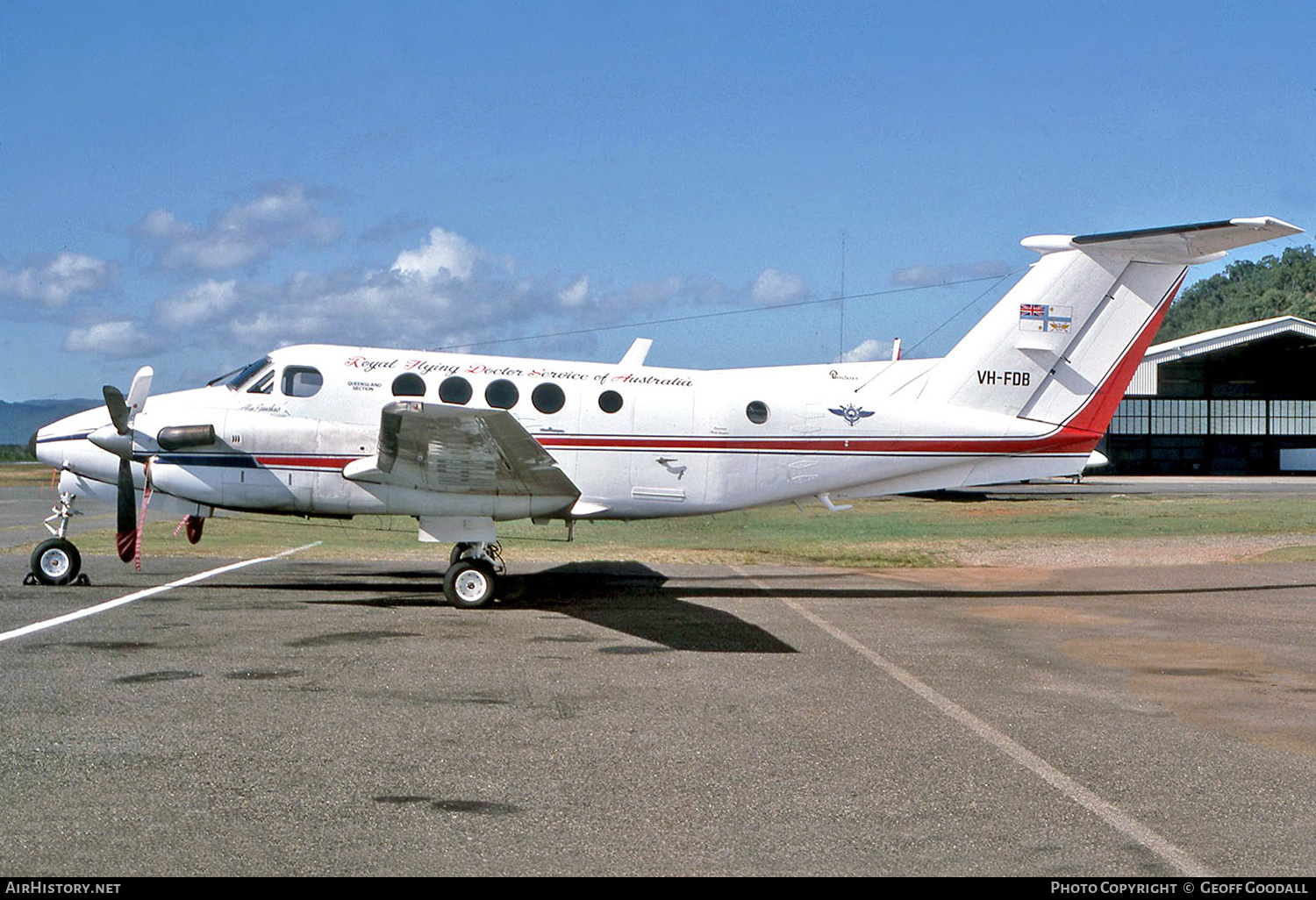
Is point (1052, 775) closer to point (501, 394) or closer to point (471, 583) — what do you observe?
point (471, 583)

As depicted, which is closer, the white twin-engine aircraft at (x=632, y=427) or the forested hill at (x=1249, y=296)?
the white twin-engine aircraft at (x=632, y=427)

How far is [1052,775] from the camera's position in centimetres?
622

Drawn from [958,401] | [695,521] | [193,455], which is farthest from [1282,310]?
[193,455]

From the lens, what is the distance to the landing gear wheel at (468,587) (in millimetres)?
13500

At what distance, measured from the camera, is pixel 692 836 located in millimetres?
A: 5098

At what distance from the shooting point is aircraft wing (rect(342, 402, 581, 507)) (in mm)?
11984

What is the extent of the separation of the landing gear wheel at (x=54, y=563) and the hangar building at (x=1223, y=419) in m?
58.8

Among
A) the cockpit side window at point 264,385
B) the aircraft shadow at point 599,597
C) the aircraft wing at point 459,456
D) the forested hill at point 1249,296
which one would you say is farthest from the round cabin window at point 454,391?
the forested hill at point 1249,296

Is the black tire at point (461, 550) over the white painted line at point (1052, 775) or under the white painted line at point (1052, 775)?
over

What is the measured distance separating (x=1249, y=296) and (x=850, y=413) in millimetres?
132619

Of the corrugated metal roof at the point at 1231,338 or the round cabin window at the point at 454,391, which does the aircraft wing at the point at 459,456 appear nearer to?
the round cabin window at the point at 454,391

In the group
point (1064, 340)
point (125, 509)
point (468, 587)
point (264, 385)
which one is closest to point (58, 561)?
point (125, 509)

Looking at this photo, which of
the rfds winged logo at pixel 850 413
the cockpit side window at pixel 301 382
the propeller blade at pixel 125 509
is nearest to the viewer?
the propeller blade at pixel 125 509

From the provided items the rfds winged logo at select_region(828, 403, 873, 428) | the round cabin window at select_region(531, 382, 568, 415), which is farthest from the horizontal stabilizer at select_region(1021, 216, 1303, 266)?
the round cabin window at select_region(531, 382, 568, 415)
